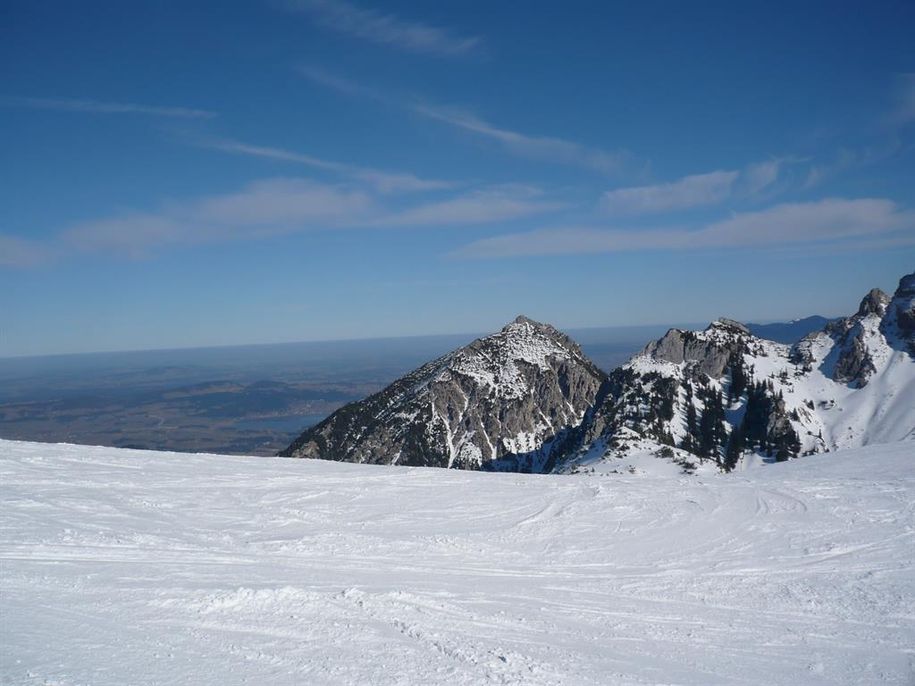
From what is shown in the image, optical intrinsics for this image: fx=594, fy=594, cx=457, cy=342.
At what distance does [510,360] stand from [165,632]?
513ft

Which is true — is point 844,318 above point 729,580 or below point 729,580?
above

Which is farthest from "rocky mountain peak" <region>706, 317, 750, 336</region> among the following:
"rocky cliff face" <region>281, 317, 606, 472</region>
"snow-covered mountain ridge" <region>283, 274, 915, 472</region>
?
"rocky cliff face" <region>281, 317, 606, 472</region>

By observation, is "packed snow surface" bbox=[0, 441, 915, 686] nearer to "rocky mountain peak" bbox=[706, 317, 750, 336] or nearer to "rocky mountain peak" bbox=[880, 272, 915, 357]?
"rocky mountain peak" bbox=[706, 317, 750, 336]

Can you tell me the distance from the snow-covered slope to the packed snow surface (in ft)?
253

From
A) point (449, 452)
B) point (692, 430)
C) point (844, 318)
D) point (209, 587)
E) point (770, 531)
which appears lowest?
point (449, 452)

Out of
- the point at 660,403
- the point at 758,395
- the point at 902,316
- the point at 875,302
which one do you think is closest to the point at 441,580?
the point at 660,403

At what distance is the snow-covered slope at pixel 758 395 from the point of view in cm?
10431

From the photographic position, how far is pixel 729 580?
512 inches

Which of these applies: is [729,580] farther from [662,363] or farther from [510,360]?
[510,360]

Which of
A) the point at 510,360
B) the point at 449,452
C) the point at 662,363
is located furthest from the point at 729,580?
the point at 510,360

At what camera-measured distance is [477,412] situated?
478ft

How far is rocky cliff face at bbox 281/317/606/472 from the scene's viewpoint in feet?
430

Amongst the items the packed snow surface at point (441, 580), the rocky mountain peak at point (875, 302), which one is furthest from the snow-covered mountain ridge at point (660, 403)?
the packed snow surface at point (441, 580)

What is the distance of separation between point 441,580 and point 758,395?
121337 mm
